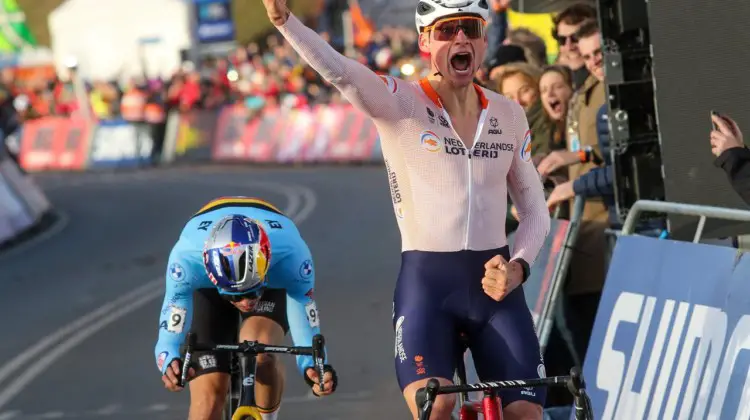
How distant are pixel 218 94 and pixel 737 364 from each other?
105 ft

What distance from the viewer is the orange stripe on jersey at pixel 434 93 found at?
6191 millimetres

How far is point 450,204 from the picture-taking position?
20.0 feet

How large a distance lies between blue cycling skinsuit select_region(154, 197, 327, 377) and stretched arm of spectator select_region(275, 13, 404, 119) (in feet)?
5.82

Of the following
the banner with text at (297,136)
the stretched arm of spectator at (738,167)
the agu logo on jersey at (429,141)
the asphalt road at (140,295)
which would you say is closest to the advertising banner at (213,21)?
the banner with text at (297,136)

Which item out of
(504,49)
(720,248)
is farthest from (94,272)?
(720,248)

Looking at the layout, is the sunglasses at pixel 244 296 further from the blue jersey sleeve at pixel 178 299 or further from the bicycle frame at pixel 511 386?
the bicycle frame at pixel 511 386

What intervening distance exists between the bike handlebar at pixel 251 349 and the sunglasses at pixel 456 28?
5.41 feet

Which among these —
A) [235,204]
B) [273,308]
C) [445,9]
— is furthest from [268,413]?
[445,9]

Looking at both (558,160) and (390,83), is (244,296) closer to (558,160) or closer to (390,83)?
(390,83)

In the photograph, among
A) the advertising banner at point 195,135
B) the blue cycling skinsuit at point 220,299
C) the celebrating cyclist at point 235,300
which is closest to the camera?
the celebrating cyclist at point 235,300

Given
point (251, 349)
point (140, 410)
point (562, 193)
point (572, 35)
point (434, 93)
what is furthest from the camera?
point (140, 410)

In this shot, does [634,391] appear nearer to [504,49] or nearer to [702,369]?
[702,369]

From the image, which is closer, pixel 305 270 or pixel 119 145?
pixel 305 270

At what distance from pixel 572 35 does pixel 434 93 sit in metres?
4.54
